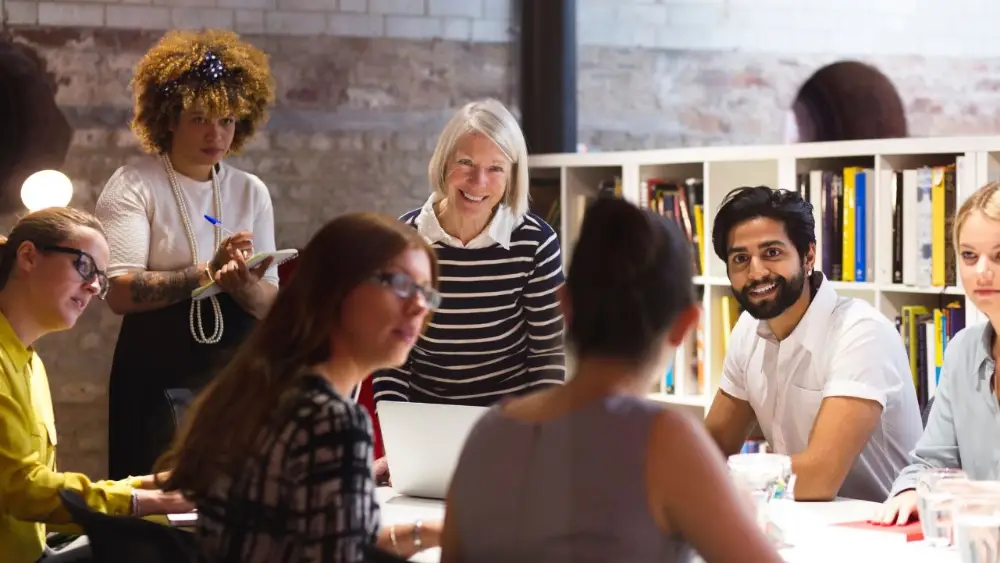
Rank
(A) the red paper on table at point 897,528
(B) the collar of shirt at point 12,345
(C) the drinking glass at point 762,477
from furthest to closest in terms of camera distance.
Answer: (B) the collar of shirt at point 12,345, (A) the red paper on table at point 897,528, (C) the drinking glass at point 762,477

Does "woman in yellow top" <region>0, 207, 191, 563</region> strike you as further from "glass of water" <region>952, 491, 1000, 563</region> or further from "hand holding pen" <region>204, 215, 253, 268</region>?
"glass of water" <region>952, 491, 1000, 563</region>

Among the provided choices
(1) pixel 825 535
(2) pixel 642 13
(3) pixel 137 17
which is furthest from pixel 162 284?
(2) pixel 642 13

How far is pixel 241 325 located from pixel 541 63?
6.98 ft

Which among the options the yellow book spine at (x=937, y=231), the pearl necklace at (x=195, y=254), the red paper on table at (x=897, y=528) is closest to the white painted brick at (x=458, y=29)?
the pearl necklace at (x=195, y=254)

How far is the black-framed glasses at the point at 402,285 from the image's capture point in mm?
1700

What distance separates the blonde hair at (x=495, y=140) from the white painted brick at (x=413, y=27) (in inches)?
82.1

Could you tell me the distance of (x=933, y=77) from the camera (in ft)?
20.3

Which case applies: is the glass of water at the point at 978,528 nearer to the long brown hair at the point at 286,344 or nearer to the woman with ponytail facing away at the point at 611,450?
the woman with ponytail facing away at the point at 611,450

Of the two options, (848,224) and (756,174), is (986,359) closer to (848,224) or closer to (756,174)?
(848,224)

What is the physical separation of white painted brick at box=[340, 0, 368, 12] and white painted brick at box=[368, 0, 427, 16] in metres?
0.02

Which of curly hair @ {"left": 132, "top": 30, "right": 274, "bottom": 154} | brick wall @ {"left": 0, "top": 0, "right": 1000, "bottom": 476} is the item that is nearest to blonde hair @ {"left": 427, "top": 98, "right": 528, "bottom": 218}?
curly hair @ {"left": 132, "top": 30, "right": 274, "bottom": 154}

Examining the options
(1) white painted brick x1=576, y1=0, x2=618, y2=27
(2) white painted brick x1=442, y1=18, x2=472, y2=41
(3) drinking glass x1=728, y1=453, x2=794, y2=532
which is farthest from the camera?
(1) white painted brick x1=576, y1=0, x2=618, y2=27

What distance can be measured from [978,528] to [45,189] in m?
3.64

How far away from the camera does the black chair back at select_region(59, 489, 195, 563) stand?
180 cm
